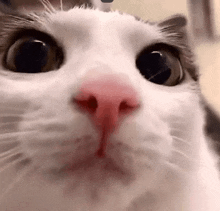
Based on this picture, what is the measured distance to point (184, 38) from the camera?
73cm

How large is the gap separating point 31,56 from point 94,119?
186 millimetres

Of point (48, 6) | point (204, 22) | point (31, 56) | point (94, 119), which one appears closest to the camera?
point (94, 119)

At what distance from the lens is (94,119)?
405 mm

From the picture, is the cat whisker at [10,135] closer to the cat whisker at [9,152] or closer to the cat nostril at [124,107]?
the cat whisker at [9,152]

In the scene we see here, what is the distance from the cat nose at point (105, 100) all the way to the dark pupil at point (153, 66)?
164 millimetres

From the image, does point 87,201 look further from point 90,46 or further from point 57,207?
point 90,46

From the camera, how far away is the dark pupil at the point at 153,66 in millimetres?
584

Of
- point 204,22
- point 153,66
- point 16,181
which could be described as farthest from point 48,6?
point 204,22

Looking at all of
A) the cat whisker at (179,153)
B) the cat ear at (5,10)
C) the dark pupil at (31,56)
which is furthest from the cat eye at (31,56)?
the cat whisker at (179,153)

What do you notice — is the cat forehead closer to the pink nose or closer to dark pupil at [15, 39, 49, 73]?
dark pupil at [15, 39, 49, 73]

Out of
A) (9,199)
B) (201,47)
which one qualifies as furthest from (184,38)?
(9,199)

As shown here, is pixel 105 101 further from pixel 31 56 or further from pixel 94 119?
pixel 31 56

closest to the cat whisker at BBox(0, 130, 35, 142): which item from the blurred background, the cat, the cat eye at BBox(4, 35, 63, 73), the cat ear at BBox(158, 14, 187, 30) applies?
the cat

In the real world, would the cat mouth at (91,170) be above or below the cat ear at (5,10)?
below
